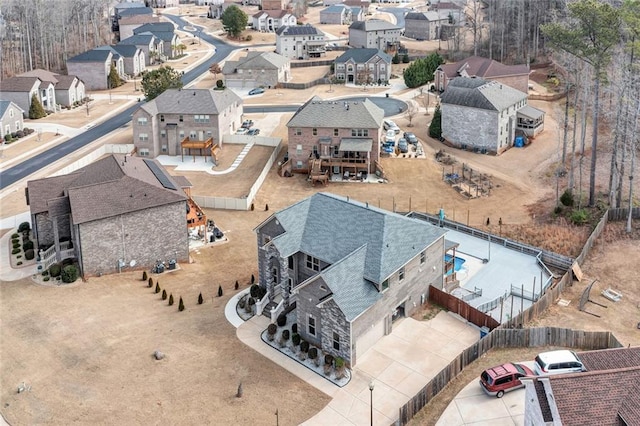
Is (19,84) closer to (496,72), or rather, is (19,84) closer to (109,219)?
(109,219)

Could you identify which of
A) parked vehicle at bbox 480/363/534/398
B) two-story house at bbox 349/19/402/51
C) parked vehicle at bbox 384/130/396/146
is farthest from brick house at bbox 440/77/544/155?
two-story house at bbox 349/19/402/51

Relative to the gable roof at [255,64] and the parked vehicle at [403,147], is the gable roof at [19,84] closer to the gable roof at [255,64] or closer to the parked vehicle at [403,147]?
the gable roof at [255,64]

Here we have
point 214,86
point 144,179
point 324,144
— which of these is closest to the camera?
point 144,179

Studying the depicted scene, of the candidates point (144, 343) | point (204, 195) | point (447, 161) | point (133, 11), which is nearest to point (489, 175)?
point (447, 161)

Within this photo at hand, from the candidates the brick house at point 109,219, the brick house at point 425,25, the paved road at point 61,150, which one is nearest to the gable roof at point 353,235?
the brick house at point 109,219

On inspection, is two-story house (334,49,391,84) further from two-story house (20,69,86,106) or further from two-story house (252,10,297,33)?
two-story house (252,10,297,33)

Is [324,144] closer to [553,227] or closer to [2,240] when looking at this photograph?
[553,227]
